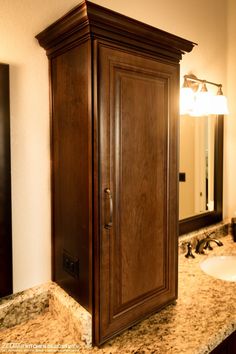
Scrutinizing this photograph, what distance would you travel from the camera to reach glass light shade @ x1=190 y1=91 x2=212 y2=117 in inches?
76.1

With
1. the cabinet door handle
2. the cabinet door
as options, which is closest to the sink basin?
the cabinet door

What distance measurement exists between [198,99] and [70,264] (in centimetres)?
140

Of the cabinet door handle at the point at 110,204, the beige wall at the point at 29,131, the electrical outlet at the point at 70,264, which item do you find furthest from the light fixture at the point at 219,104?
the electrical outlet at the point at 70,264

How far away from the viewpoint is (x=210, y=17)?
2076mm

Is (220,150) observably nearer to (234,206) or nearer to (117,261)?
(234,206)

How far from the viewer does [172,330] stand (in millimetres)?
1107

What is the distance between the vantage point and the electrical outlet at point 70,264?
1097 mm

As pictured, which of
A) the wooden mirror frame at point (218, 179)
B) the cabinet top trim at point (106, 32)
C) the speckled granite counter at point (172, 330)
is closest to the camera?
the cabinet top trim at point (106, 32)

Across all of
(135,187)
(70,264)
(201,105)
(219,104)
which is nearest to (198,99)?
(201,105)

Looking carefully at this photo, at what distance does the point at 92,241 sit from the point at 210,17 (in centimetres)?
191

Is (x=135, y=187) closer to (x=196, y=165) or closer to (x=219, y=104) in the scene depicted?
(x=196, y=165)

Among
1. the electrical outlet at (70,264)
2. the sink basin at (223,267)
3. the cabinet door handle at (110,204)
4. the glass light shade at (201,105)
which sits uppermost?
the glass light shade at (201,105)

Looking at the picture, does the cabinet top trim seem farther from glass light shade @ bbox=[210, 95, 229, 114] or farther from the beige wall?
glass light shade @ bbox=[210, 95, 229, 114]

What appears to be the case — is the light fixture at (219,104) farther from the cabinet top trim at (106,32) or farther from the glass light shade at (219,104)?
the cabinet top trim at (106,32)
